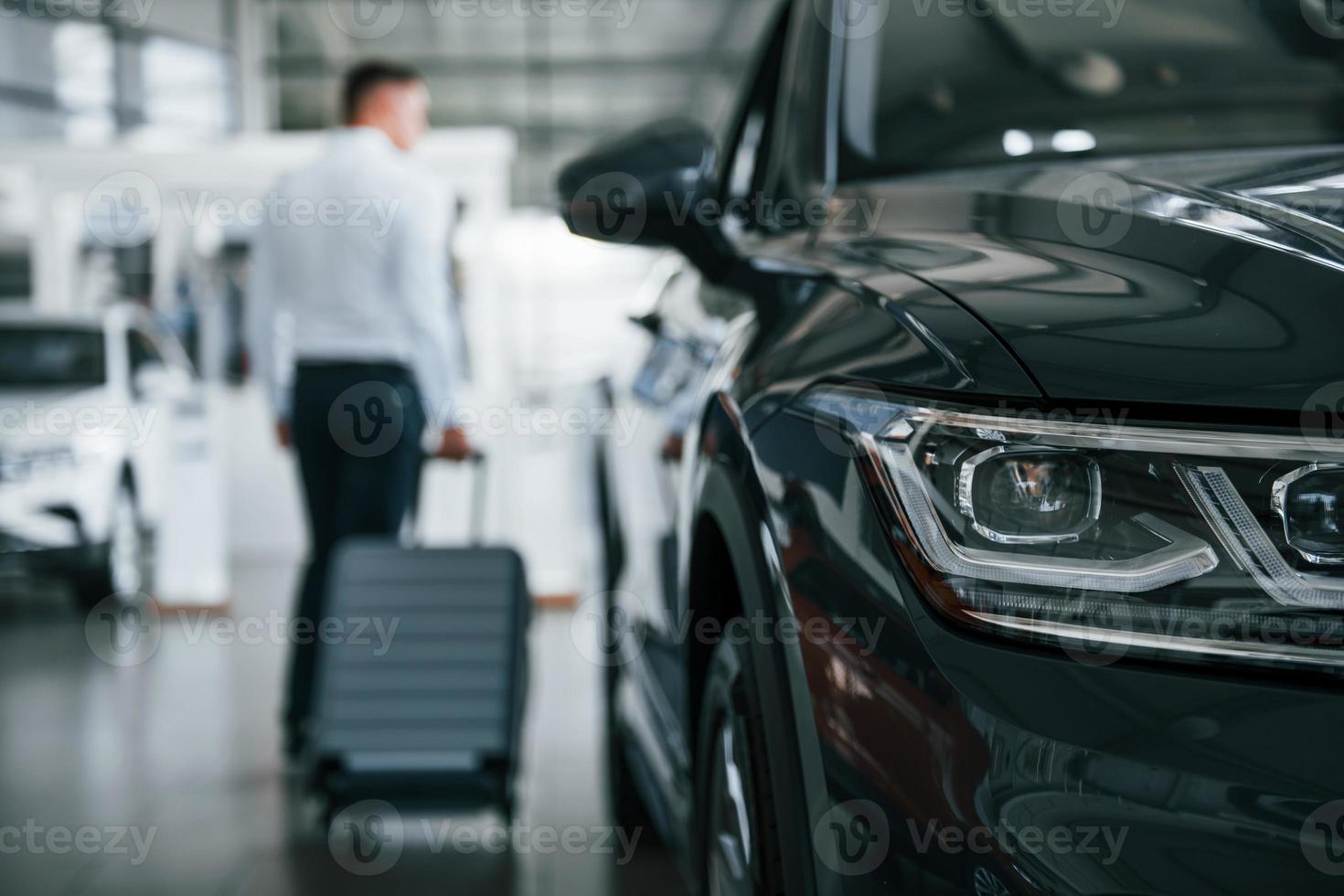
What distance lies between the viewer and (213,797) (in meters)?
3.30

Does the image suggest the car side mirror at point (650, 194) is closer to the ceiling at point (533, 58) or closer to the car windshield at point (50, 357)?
the car windshield at point (50, 357)

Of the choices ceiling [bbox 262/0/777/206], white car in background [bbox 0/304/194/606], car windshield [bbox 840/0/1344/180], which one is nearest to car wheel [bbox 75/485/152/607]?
white car in background [bbox 0/304/194/606]

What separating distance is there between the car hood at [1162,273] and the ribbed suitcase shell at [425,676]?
1661 mm

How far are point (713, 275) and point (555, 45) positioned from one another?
17.4m

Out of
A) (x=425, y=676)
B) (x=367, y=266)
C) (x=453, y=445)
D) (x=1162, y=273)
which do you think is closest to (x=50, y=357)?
(x=367, y=266)

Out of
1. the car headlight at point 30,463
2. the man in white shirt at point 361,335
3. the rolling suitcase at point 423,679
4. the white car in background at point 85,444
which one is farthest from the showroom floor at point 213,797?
the car headlight at point 30,463

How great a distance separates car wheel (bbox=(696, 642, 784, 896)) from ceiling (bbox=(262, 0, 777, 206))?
1309cm

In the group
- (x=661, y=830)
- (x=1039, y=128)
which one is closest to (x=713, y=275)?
(x=1039, y=128)

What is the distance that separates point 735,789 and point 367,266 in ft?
8.12

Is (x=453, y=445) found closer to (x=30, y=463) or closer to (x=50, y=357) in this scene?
(x=30, y=463)

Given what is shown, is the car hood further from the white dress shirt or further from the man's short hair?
the man's short hair

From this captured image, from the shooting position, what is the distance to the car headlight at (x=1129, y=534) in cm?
92

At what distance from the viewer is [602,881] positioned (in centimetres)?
273

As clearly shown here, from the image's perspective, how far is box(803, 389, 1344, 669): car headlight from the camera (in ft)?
3.03
